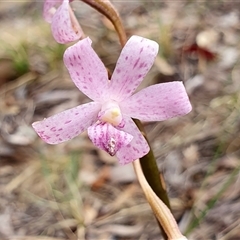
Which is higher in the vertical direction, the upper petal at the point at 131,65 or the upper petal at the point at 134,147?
the upper petal at the point at 131,65

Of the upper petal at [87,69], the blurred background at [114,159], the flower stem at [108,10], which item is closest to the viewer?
the upper petal at [87,69]

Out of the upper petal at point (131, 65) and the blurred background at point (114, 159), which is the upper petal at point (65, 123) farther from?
the blurred background at point (114, 159)

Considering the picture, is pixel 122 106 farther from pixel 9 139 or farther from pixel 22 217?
pixel 9 139

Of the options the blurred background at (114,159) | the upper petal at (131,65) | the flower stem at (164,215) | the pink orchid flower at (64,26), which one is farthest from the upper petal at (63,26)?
the blurred background at (114,159)

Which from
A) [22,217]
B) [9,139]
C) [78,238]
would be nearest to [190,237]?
[78,238]

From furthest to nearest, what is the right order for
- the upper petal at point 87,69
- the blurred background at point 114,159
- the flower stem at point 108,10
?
the blurred background at point 114,159
the flower stem at point 108,10
the upper petal at point 87,69

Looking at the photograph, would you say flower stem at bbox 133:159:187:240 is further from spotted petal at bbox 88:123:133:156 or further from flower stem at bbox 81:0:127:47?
flower stem at bbox 81:0:127:47

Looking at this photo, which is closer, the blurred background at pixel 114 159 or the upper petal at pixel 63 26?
the upper petal at pixel 63 26
